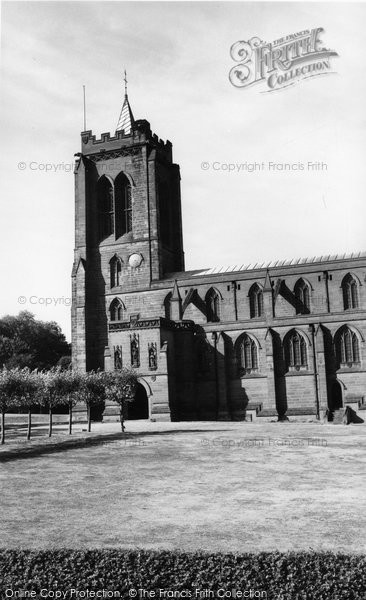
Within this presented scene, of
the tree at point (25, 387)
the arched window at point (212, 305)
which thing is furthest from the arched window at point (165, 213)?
the tree at point (25, 387)

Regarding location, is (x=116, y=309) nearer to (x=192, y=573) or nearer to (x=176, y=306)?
(x=176, y=306)

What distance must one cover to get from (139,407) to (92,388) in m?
14.0

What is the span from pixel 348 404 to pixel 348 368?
3.07 metres

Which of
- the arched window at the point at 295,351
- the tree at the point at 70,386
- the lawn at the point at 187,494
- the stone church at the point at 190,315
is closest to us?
the lawn at the point at 187,494

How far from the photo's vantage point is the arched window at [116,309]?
56.3 meters

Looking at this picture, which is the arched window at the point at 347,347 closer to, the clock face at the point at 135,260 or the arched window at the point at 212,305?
the arched window at the point at 212,305

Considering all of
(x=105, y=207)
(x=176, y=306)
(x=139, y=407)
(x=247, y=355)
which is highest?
(x=105, y=207)

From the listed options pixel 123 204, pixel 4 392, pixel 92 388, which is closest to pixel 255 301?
pixel 123 204

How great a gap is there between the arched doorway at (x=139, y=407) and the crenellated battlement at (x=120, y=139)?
2489cm

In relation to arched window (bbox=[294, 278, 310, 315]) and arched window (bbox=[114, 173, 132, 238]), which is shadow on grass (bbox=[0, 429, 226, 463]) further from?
arched window (bbox=[114, 173, 132, 238])

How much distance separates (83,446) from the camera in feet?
95.7

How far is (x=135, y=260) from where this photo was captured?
56.6 metres

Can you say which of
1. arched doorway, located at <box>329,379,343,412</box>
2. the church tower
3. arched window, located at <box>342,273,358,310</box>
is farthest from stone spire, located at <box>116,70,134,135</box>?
arched doorway, located at <box>329,379,343,412</box>

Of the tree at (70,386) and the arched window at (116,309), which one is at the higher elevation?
the arched window at (116,309)
